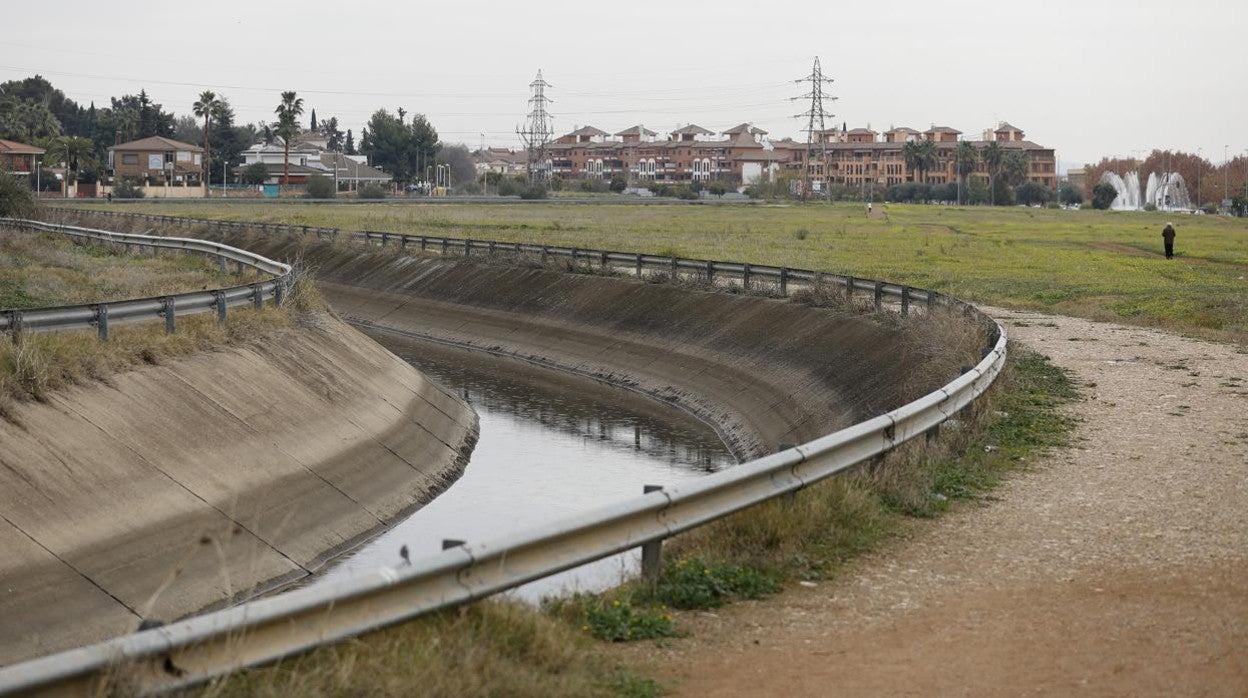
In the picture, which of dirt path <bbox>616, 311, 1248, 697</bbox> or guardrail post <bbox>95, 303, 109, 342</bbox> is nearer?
dirt path <bbox>616, 311, 1248, 697</bbox>

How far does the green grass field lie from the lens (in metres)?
38.8

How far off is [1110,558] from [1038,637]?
2.26 metres

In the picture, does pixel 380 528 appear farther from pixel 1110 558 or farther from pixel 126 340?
pixel 1110 558

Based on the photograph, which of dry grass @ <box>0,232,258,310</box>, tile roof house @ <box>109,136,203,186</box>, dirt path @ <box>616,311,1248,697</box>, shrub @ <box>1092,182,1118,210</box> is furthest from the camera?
shrub @ <box>1092,182,1118,210</box>

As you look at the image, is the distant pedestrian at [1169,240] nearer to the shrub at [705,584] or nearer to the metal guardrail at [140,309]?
the metal guardrail at [140,309]

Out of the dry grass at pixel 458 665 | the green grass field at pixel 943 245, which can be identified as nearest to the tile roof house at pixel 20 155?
the green grass field at pixel 943 245

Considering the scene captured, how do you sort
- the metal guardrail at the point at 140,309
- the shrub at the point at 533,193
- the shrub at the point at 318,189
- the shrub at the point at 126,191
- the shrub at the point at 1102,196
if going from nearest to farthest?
1. the metal guardrail at the point at 140,309
2. the shrub at the point at 318,189
3. the shrub at the point at 126,191
4. the shrub at the point at 533,193
5. the shrub at the point at 1102,196

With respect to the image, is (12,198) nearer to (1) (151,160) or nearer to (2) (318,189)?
(2) (318,189)

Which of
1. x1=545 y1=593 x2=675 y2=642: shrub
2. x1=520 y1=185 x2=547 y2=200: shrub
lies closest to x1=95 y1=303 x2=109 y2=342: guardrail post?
x1=545 y1=593 x2=675 y2=642: shrub

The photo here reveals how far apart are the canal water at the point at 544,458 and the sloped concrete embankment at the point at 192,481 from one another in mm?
618

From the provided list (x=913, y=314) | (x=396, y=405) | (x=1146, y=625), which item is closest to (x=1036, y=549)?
(x=1146, y=625)

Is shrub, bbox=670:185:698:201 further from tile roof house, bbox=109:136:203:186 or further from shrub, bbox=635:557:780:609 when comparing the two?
shrub, bbox=635:557:780:609

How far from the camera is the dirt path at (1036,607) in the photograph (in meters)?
7.78

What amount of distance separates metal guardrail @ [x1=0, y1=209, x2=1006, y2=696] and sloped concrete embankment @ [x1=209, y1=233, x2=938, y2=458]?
11.7 metres
